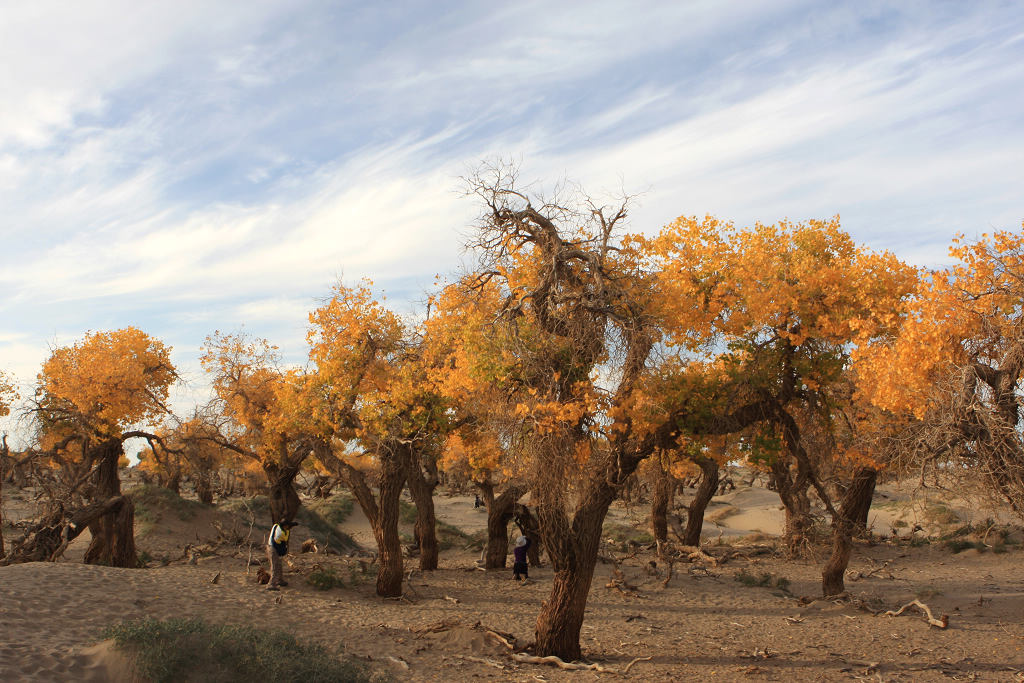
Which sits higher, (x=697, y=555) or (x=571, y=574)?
(x=571, y=574)

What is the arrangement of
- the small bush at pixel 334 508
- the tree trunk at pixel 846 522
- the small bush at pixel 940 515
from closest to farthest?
the tree trunk at pixel 846 522, the small bush at pixel 940 515, the small bush at pixel 334 508

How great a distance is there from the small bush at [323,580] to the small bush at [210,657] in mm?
7581

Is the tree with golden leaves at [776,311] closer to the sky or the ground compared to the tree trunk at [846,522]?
closer to the sky

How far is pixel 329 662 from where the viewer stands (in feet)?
35.4

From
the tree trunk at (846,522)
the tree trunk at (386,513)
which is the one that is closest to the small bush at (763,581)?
the tree trunk at (846,522)

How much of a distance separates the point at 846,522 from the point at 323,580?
43.5ft

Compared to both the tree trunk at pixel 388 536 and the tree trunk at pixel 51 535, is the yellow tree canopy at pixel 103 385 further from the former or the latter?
the tree trunk at pixel 388 536

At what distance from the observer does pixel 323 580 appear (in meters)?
18.3

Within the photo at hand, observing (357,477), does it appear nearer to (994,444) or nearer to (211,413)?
(211,413)

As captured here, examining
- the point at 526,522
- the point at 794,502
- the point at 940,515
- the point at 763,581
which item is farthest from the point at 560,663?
the point at 940,515

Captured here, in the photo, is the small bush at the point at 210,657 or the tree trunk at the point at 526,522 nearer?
the small bush at the point at 210,657

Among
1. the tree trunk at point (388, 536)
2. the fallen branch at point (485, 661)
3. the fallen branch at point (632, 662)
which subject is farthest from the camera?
the tree trunk at point (388, 536)

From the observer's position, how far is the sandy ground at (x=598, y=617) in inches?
464

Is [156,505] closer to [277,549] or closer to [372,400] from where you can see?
[277,549]
